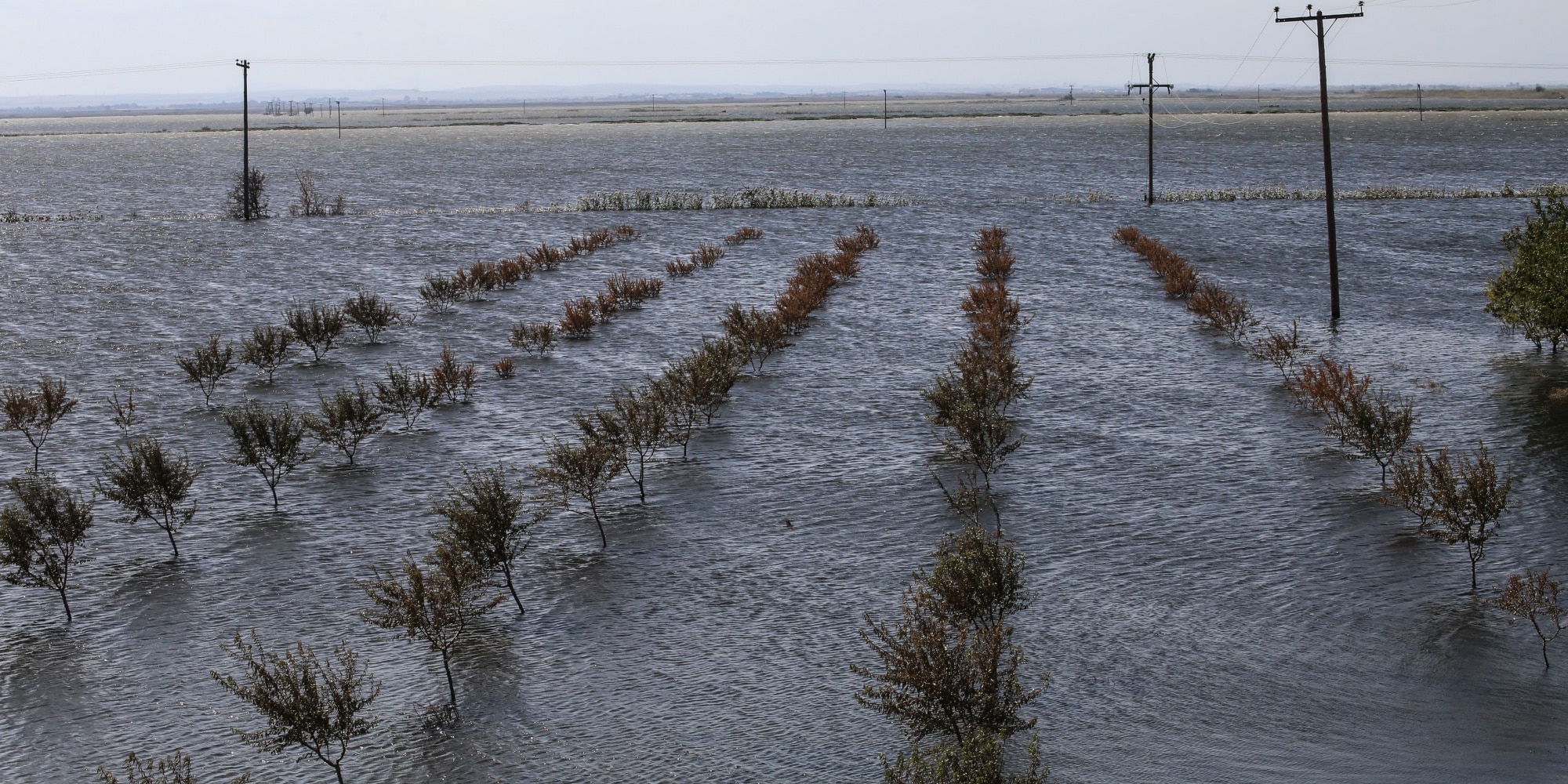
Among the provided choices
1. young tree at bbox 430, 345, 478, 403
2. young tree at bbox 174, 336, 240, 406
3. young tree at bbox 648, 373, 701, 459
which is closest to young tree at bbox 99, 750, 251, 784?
young tree at bbox 648, 373, 701, 459

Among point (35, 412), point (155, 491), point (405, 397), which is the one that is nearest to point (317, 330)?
point (405, 397)

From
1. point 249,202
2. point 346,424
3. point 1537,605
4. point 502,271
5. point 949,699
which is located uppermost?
point 249,202

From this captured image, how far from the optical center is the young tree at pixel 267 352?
69.2ft

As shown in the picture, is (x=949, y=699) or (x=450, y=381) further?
(x=450, y=381)

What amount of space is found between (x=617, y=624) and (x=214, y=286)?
24.8 meters

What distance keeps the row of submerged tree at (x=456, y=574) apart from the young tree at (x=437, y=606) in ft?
0.04

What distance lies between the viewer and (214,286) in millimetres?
31922

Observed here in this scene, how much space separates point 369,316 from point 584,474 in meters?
13.2

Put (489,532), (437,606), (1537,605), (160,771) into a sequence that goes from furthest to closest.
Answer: (489,532) → (1537,605) → (437,606) → (160,771)

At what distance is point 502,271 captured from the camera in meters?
32.9

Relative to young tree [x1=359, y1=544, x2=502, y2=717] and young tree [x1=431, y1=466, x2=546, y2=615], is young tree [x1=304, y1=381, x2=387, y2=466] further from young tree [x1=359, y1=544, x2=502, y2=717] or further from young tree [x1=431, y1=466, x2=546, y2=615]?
young tree [x1=359, y1=544, x2=502, y2=717]

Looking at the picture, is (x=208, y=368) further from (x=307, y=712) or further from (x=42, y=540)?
(x=307, y=712)

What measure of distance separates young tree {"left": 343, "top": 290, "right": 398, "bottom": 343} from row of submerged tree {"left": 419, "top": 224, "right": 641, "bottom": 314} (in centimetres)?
246

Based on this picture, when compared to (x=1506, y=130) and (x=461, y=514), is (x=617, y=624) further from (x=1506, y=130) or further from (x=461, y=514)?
(x=1506, y=130)
